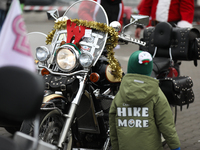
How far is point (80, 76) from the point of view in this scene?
3211 millimetres

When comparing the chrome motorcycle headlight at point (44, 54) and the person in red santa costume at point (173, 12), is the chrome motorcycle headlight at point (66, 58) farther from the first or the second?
the person in red santa costume at point (173, 12)

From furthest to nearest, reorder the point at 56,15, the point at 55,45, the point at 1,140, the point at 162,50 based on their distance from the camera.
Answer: the point at 162,50 < the point at 56,15 < the point at 55,45 < the point at 1,140

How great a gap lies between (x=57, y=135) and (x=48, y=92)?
380mm

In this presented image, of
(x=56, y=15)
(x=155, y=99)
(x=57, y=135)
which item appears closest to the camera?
(x=155, y=99)

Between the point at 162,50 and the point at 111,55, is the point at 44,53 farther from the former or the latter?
the point at 162,50

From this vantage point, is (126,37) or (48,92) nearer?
(48,92)

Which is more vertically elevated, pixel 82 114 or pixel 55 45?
pixel 55 45

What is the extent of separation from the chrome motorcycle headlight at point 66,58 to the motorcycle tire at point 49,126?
16.7 inches

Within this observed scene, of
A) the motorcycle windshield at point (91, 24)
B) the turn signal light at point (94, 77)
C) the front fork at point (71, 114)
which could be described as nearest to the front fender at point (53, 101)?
the front fork at point (71, 114)

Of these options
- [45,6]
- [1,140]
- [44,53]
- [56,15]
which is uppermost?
[45,6]

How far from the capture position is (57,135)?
3238 mm

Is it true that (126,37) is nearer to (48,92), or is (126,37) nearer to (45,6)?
(48,92)

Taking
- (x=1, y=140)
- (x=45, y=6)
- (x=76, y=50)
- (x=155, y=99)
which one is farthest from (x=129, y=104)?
(x=45, y=6)

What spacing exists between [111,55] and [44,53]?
0.65 meters
